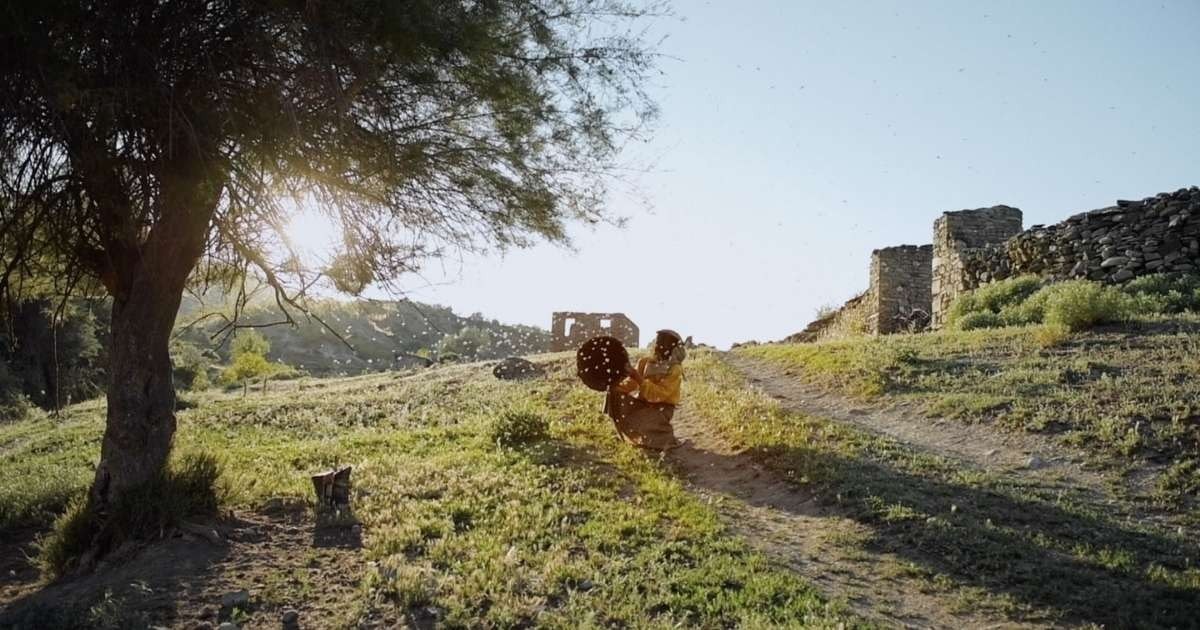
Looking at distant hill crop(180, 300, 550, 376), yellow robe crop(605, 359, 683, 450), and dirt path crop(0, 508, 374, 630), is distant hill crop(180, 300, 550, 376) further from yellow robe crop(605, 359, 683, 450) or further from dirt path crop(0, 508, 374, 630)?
dirt path crop(0, 508, 374, 630)

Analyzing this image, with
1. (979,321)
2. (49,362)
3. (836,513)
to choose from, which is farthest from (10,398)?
(979,321)

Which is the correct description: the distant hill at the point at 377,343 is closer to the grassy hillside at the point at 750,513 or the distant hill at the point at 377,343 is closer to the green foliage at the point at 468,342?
the green foliage at the point at 468,342

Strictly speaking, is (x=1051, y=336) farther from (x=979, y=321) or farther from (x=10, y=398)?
(x=10, y=398)

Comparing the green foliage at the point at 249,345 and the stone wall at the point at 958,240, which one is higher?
the stone wall at the point at 958,240

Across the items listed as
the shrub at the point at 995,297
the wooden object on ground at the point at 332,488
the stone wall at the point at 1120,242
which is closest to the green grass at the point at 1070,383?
the shrub at the point at 995,297

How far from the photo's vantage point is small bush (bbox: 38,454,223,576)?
303 inches

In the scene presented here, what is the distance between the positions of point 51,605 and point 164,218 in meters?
3.82

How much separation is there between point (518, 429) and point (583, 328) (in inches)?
837

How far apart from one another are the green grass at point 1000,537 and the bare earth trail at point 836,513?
0.16m

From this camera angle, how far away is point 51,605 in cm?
644

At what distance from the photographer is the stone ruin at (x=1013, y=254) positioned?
17.9 m

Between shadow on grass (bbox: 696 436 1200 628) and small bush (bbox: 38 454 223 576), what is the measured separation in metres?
6.10

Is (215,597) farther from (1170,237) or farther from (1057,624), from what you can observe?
(1170,237)

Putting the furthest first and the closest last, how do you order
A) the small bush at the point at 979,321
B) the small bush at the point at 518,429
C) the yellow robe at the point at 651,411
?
the small bush at the point at 979,321 → the small bush at the point at 518,429 → the yellow robe at the point at 651,411
